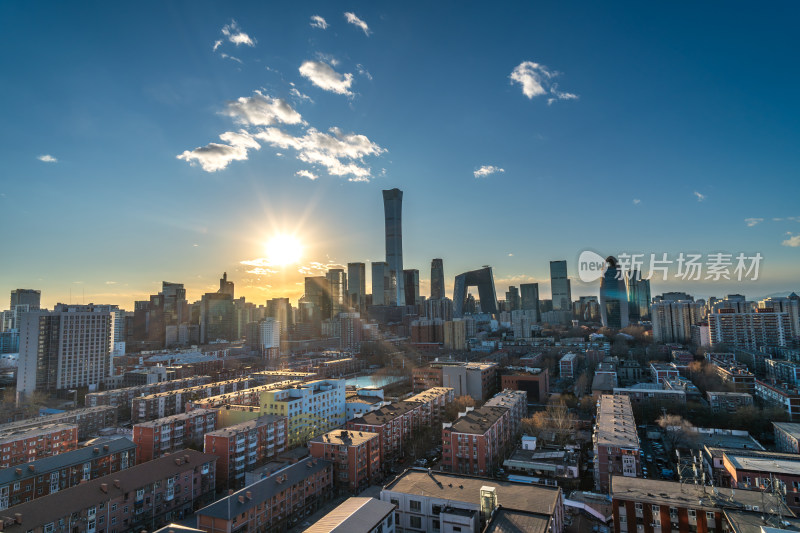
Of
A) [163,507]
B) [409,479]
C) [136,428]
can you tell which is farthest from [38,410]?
[409,479]

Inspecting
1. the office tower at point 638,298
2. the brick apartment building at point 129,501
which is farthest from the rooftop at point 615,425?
the office tower at point 638,298

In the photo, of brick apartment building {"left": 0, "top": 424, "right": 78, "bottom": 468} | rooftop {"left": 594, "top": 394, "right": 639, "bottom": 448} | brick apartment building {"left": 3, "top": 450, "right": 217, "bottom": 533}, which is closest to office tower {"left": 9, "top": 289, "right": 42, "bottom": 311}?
brick apartment building {"left": 0, "top": 424, "right": 78, "bottom": 468}

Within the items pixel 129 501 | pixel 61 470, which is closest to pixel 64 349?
pixel 61 470

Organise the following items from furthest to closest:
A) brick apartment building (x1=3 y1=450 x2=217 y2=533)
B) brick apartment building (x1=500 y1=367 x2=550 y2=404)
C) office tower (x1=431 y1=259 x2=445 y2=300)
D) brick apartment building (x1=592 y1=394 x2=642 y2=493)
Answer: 1. office tower (x1=431 y1=259 x2=445 y2=300)
2. brick apartment building (x1=500 y1=367 x2=550 y2=404)
3. brick apartment building (x1=592 y1=394 x2=642 y2=493)
4. brick apartment building (x1=3 y1=450 x2=217 y2=533)

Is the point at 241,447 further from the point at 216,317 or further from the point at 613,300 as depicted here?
the point at 613,300

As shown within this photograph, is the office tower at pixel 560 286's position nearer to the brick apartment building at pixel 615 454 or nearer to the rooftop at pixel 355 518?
the brick apartment building at pixel 615 454

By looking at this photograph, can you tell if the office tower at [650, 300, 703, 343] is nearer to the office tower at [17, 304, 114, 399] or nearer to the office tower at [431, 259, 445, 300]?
the office tower at [17, 304, 114, 399]
